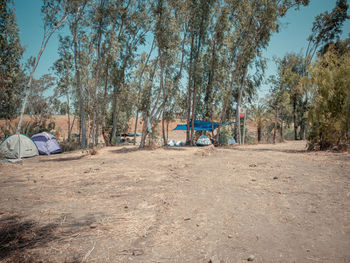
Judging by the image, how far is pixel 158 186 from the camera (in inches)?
188

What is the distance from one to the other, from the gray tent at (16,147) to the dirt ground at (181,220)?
7.51 meters

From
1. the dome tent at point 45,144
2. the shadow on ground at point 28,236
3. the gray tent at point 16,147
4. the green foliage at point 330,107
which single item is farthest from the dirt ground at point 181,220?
the dome tent at point 45,144

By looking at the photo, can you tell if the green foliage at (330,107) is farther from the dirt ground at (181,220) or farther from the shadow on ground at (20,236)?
the shadow on ground at (20,236)

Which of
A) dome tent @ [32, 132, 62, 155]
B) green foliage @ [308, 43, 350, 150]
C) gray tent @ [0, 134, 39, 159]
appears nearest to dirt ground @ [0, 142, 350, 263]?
green foliage @ [308, 43, 350, 150]

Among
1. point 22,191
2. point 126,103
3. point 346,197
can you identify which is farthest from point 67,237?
point 126,103

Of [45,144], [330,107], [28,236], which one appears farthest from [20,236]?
[45,144]

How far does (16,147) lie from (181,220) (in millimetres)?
12198

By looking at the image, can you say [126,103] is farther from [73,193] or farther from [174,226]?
[174,226]

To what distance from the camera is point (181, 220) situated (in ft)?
9.86

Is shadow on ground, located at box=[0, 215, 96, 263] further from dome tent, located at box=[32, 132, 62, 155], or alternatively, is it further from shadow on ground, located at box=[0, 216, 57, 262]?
dome tent, located at box=[32, 132, 62, 155]

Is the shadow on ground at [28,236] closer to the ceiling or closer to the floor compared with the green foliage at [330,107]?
closer to the floor

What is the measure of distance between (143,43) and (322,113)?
1227cm

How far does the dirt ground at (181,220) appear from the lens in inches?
86.9

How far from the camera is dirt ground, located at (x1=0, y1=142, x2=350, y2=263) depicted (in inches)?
86.9
